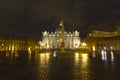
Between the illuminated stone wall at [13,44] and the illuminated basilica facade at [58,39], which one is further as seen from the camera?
the illuminated basilica facade at [58,39]

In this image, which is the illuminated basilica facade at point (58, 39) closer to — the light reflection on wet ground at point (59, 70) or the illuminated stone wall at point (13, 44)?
the illuminated stone wall at point (13, 44)

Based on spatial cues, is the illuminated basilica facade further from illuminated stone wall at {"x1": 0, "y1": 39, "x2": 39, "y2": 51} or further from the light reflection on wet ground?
the light reflection on wet ground

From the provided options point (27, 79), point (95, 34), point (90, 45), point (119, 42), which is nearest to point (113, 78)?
point (27, 79)

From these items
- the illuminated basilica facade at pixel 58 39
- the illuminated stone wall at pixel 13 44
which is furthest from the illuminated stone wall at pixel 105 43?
the illuminated basilica facade at pixel 58 39

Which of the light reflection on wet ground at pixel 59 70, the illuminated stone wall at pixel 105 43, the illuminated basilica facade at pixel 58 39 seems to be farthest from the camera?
the illuminated basilica facade at pixel 58 39

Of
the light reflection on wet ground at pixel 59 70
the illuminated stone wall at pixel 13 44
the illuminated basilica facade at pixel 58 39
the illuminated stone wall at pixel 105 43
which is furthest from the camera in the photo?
the illuminated basilica facade at pixel 58 39

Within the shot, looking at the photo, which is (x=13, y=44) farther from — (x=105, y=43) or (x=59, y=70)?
(x=59, y=70)

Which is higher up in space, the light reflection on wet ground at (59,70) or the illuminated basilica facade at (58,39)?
the illuminated basilica facade at (58,39)

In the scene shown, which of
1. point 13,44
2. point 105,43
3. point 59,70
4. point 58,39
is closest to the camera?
point 59,70

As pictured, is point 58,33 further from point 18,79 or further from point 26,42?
point 18,79

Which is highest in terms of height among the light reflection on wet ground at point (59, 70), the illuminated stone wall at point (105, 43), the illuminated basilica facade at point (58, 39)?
the illuminated basilica facade at point (58, 39)

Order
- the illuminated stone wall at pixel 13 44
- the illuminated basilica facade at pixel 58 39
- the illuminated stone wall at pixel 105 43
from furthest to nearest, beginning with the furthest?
the illuminated basilica facade at pixel 58 39 < the illuminated stone wall at pixel 13 44 < the illuminated stone wall at pixel 105 43

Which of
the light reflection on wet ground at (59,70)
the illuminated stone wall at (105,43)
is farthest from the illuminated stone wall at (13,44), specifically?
the light reflection on wet ground at (59,70)

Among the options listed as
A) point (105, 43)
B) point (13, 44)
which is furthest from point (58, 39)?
point (105, 43)
